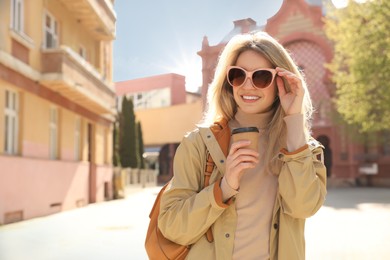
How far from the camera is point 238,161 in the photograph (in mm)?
1695

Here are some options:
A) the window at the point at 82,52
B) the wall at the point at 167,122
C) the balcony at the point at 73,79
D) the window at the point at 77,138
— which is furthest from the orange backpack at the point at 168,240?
the wall at the point at 167,122

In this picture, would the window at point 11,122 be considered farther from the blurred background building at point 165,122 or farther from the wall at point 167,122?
the wall at point 167,122

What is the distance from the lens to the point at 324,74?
2873 centimetres

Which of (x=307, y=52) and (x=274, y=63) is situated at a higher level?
(x=307, y=52)

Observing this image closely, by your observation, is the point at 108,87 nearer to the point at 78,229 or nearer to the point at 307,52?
the point at 78,229

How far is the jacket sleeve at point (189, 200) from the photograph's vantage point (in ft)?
5.71

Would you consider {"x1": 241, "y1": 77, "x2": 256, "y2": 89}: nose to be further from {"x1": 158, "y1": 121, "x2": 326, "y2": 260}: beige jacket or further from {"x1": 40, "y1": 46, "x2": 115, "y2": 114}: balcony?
{"x1": 40, "y1": 46, "x2": 115, "y2": 114}: balcony

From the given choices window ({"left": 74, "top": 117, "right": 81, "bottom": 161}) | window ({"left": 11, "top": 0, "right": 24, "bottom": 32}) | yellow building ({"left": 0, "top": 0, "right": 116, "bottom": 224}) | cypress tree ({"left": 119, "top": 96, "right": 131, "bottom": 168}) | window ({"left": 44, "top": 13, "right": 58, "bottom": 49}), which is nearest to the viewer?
yellow building ({"left": 0, "top": 0, "right": 116, "bottom": 224})

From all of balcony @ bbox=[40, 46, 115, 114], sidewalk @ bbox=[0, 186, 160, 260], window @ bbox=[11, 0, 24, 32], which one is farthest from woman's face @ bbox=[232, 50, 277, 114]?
balcony @ bbox=[40, 46, 115, 114]

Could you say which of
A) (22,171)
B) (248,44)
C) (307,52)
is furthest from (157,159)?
(248,44)

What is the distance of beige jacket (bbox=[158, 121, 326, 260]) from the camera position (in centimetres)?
175

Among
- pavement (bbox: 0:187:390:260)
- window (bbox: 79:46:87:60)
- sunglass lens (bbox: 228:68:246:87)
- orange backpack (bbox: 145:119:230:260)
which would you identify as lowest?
pavement (bbox: 0:187:390:260)

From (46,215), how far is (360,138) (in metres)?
17.6

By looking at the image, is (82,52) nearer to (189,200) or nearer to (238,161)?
(189,200)
